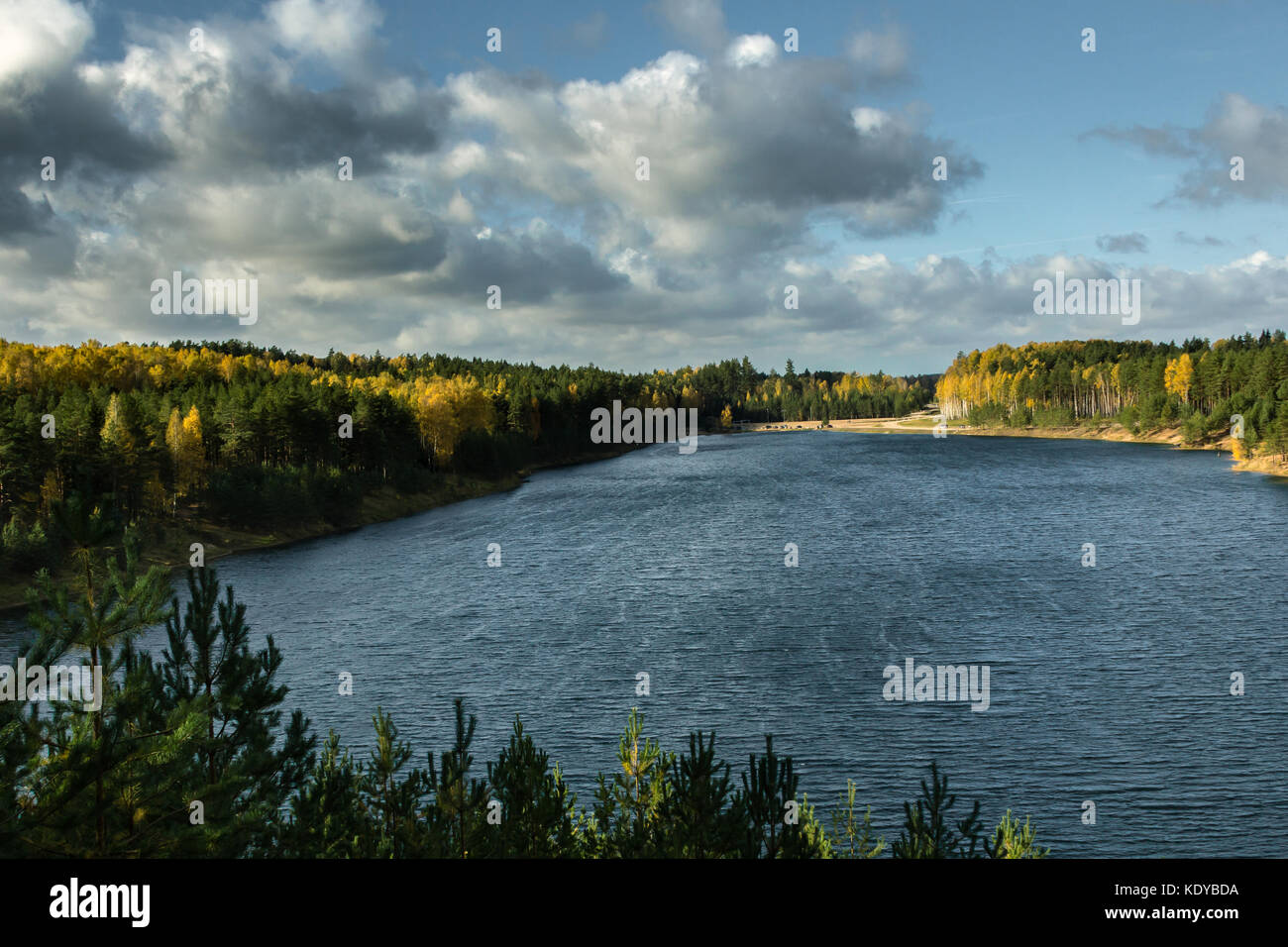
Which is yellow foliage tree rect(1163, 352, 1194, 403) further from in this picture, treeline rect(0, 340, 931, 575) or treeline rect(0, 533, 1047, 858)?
treeline rect(0, 533, 1047, 858)

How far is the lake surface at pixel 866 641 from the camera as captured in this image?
107ft

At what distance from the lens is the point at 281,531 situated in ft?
305

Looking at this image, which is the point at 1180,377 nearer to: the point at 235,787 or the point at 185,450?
the point at 185,450

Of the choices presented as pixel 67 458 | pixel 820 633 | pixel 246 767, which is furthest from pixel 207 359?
pixel 246 767

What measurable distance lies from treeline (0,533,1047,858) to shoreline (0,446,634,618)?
142ft

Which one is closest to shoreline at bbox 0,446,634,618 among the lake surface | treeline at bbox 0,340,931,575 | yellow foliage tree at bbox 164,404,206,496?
treeline at bbox 0,340,931,575

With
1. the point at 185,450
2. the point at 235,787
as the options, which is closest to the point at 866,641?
the point at 235,787

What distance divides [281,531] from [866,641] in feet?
222

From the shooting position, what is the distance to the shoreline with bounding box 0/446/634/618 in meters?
68.7

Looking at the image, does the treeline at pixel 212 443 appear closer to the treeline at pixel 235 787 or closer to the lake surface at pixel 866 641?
the lake surface at pixel 866 641

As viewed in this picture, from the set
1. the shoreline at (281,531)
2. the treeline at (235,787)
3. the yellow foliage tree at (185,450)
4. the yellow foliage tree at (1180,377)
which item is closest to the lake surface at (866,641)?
the shoreline at (281,531)
